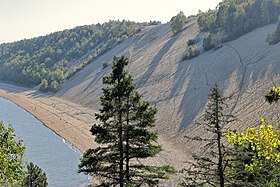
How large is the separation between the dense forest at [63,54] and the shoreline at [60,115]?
394 inches

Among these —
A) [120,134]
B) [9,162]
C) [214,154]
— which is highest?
[9,162]

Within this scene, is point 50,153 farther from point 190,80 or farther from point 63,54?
point 63,54

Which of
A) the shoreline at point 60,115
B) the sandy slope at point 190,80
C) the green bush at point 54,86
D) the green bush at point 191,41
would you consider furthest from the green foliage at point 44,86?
the green bush at point 191,41

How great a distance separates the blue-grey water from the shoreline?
1396mm

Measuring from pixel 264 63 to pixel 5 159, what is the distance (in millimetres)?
56223

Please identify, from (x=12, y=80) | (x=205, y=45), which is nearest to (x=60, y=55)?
(x=12, y=80)

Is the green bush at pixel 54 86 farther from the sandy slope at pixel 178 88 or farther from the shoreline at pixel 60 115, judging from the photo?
the shoreline at pixel 60 115

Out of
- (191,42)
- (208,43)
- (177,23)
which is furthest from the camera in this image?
(177,23)

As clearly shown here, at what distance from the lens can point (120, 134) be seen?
13742 millimetres

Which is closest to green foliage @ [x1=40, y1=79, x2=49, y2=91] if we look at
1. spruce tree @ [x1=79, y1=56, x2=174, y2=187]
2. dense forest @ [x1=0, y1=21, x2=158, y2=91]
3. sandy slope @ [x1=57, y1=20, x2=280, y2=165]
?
dense forest @ [x1=0, y1=21, x2=158, y2=91]

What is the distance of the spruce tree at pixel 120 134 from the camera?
13.7 meters

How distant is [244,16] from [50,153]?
5203cm

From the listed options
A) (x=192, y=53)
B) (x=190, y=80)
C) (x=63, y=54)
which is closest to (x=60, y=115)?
(x=190, y=80)

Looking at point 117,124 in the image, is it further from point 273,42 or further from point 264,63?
point 273,42
